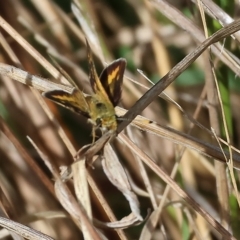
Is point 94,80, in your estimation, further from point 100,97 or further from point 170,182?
point 170,182

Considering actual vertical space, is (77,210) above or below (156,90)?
below

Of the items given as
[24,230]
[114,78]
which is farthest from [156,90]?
[24,230]

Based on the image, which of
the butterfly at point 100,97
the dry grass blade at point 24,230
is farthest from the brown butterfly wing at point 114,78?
the dry grass blade at point 24,230

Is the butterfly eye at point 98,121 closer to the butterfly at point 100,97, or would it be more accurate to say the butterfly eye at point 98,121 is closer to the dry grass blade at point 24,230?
the butterfly at point 100,97

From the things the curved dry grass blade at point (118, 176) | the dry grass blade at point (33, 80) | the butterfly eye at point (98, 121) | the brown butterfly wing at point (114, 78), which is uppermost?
the dry grass blade at point (33, 80)

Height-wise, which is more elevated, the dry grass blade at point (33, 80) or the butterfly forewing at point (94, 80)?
the dry grass blade at point (33, 80)

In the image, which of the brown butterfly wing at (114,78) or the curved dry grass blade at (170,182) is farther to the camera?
the curved dry grass blade at (170,182)

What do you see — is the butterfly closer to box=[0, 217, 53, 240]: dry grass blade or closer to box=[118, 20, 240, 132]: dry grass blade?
box=[118, 20, 240, 132]: dry grass blade

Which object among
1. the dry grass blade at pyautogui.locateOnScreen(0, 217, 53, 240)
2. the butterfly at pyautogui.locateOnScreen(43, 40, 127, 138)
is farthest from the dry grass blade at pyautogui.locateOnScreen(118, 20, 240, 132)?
the dry grass blade at pyautogui.locateOnScreen(0, 217, 53, 240)
